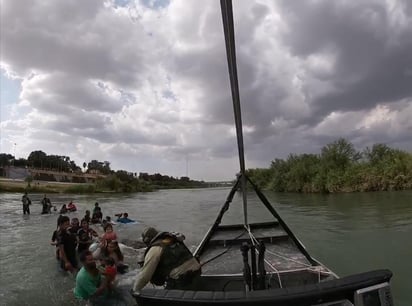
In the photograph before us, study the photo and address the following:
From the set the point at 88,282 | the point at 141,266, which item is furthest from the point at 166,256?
the point at 88,282

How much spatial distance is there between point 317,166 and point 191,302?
60.1 m

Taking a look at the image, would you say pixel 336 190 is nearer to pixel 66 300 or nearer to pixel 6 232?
pixel 6 232

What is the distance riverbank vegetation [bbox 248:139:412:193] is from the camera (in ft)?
Answer: 157

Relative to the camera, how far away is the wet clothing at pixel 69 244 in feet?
30.1

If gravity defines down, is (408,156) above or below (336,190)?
above

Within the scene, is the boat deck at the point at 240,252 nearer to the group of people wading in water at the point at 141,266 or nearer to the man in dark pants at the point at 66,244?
the group of people wading in water at the point at 141,266

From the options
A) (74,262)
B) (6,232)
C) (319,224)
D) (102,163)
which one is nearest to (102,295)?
(74,262)

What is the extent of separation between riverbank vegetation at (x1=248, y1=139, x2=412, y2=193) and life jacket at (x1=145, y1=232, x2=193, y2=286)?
161 ft

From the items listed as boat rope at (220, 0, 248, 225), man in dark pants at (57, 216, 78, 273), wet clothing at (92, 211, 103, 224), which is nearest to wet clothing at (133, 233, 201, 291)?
boat rope at (220, 0, 248, 225)

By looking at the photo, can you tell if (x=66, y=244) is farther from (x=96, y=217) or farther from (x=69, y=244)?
(x=96, y=217)

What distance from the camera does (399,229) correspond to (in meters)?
15.8

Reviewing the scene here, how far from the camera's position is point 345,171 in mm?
54406

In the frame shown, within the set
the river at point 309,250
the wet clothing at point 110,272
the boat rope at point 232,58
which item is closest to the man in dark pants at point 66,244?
the river at point 309,250

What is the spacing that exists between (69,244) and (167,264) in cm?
587
